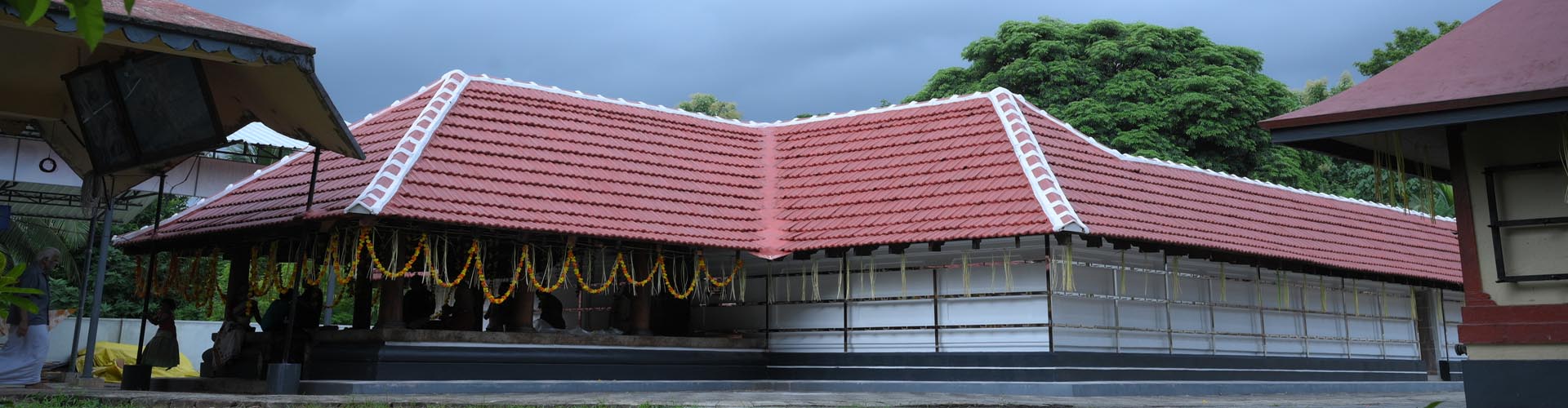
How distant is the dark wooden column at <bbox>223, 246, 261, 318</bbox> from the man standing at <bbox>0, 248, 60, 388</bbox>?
9.78 feet

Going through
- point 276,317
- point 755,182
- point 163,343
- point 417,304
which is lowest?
point 163,343

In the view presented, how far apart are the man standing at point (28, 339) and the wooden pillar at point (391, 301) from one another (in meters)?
2.82

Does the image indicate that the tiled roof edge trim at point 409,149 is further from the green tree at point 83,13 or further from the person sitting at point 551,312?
the green tree at point 83,13

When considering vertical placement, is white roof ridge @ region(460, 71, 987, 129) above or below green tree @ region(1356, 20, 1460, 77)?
below

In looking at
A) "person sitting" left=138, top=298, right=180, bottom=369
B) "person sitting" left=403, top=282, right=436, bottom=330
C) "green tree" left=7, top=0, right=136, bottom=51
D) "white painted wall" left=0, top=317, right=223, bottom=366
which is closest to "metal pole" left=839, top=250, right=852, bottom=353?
"person sitting" left=403, top=282, right=436, bottom=330

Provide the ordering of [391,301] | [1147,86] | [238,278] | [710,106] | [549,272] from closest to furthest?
[391,301]
[549,272]
[238,278]
[1147,86]
[710,106]

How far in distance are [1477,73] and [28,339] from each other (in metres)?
11.5

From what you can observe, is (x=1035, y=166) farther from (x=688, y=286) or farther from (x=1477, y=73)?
(x=1477, y=73)

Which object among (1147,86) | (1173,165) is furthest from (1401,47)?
(1173,165)

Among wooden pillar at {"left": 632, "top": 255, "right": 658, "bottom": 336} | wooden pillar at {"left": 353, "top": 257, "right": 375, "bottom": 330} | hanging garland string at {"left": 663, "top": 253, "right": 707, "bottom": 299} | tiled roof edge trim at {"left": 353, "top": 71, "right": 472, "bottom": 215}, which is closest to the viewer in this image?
tiled roof edge trim at {"left": 353, "top": 71, "right": 472, "bottom": 215}

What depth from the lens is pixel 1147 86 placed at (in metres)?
28.3

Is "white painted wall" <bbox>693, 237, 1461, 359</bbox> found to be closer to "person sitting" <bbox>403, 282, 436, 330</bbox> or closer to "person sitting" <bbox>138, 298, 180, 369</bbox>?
"person sitting" <bbox>403, 282, 436, 330</bbox>

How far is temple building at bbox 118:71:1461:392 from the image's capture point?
→ 12.7 m

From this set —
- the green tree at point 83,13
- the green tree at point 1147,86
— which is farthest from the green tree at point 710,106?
the green tree at point 83,13
